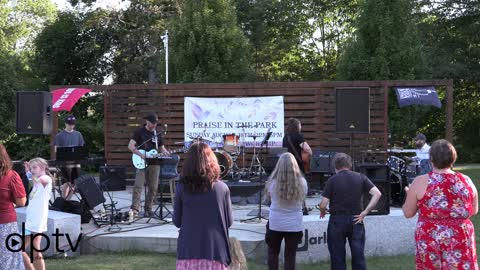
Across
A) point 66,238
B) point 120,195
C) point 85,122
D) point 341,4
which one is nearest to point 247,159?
point 120,195

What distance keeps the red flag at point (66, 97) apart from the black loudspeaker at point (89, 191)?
19.4ft

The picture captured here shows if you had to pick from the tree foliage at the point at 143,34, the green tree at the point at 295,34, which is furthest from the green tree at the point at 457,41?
the tree foliage at the point at 143,34

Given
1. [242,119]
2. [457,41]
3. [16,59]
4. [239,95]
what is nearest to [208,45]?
[239,95]

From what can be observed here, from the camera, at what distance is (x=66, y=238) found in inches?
299

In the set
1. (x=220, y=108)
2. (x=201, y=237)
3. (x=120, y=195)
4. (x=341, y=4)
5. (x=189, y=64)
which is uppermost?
(x=341, y=4)

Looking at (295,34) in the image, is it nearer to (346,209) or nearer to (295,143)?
(295,143)

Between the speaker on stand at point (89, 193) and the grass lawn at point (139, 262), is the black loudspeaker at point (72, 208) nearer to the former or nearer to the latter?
the speaker on stand at point (89, 193)

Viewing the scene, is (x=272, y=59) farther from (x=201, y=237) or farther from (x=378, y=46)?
(x=201, y=237)

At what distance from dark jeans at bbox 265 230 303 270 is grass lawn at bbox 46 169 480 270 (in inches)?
49.1

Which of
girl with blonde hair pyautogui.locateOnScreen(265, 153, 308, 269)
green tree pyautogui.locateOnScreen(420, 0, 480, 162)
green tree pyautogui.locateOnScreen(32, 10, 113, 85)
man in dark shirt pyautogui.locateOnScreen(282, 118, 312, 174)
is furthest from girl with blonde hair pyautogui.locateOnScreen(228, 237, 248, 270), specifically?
green tree pyautogui.locateOnScreen(32, 10, 113, 85)

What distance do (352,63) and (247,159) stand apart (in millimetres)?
8926

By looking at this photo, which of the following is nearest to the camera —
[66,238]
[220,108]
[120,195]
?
[66,238]

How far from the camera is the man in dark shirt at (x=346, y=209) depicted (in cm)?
556

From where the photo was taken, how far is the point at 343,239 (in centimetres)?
563
